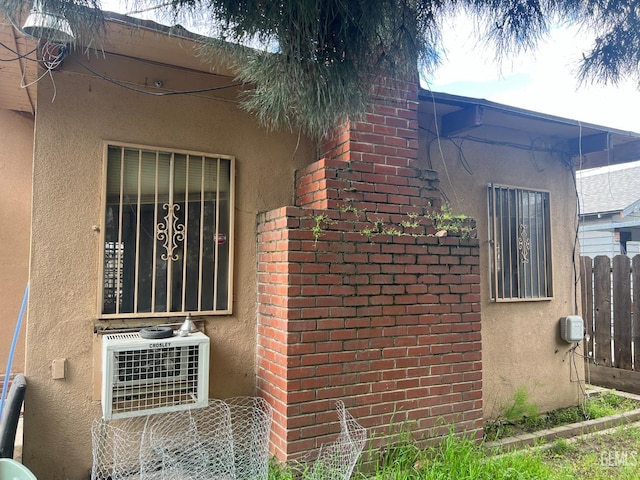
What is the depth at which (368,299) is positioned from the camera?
10.2 ft

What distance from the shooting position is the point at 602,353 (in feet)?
18.8

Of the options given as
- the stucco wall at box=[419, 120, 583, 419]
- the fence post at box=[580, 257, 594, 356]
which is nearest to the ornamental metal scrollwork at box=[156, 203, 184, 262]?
the stucco wall at box=[419, 120, 583, 419]

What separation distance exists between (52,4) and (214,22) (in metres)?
0.60

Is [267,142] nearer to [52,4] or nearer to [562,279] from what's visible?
[52,4]

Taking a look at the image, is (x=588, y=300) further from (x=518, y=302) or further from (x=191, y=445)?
(x=191, y=445)

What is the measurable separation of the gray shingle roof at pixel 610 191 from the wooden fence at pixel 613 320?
278 centimetres

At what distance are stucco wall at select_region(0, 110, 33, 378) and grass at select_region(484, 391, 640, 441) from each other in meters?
4.40

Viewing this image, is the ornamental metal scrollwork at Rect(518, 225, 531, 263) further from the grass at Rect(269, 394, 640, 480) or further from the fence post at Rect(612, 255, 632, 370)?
the fence post at Rect(612, 255, 632, 370)

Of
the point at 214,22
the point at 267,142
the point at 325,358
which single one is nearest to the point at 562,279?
the point at 325,358

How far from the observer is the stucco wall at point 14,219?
367 cm

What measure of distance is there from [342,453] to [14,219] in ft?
11.5

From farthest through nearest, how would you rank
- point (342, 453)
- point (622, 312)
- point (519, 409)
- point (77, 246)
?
point (622, 312)
point (519, 409)
point (77, 246)
point (342, 453)

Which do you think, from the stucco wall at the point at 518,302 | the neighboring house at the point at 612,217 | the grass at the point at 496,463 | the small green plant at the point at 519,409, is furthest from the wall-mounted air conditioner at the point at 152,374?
the neighboring house at the point at 612,217

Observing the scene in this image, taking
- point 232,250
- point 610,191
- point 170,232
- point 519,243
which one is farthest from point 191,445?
point 610,191
